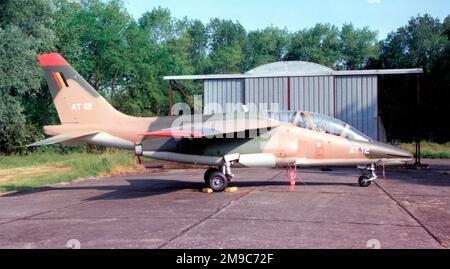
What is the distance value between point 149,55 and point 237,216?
47084 millimetres

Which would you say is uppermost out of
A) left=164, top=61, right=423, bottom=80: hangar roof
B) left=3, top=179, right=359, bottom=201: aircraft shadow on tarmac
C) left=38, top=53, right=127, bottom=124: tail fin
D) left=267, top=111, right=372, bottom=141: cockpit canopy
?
left=164, top=61, right=423, bottom=80: hangar roof

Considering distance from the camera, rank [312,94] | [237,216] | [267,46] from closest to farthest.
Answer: [237,216]
[312,94]
[267,46]

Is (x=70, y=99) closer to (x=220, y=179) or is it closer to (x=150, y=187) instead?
(x=150, y=187)

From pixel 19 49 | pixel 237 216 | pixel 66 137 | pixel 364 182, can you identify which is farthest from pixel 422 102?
pixel 237 216

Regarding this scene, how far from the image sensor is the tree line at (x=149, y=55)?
28453mm

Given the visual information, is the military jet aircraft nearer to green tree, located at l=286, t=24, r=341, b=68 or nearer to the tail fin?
the tail fin

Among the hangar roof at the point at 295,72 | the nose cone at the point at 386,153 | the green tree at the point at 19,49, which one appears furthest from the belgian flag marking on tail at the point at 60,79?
the green tree at the point at 19,49

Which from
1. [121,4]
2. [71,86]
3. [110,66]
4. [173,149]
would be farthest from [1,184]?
[121,4]

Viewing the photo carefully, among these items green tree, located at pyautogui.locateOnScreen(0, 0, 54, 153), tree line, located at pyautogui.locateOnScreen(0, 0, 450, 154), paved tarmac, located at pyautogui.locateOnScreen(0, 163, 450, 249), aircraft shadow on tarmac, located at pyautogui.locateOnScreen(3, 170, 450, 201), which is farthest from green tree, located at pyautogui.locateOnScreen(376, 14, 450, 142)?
paved tarmac, located at pyautogui.locateOnScreen(0, 163, 450, 249)

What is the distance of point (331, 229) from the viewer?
759 cm

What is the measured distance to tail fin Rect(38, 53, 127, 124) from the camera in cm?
1402

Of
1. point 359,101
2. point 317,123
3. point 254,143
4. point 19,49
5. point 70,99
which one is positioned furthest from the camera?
point 19,49

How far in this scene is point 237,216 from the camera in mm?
8883

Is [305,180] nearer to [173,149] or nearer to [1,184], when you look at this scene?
[173,149]
